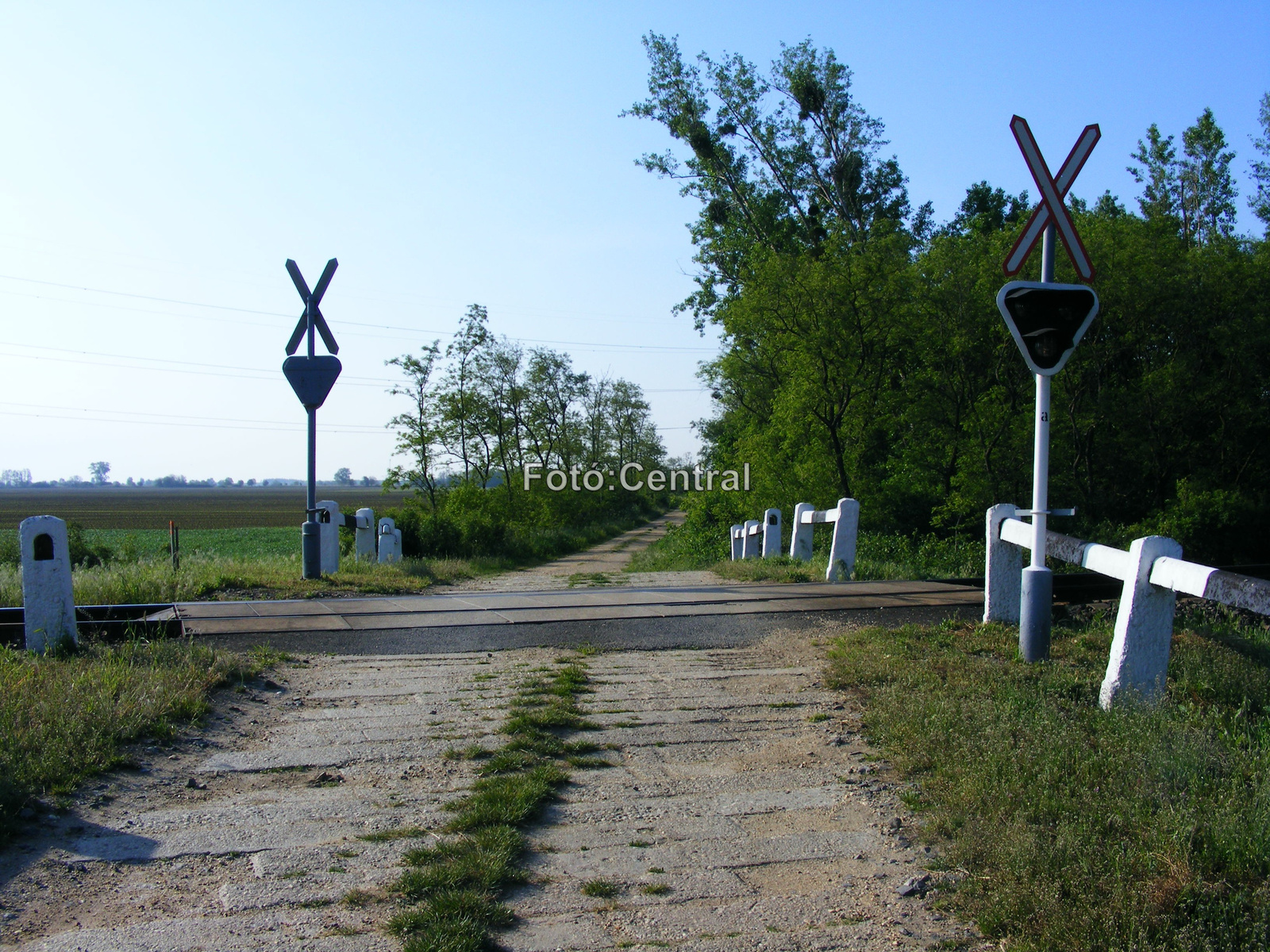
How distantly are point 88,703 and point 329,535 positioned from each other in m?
8.60

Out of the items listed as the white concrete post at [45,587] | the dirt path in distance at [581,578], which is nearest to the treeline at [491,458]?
the dirt path in distance at [581,578]

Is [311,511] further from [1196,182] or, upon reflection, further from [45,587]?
[1196,182]

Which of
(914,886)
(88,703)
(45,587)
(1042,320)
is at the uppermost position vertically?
(1042,320)

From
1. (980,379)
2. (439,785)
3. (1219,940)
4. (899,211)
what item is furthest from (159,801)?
(899,211)

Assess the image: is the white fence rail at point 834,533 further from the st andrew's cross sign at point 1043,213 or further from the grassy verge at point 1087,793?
the grassy verge at point 1087,793

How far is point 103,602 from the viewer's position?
379 inches

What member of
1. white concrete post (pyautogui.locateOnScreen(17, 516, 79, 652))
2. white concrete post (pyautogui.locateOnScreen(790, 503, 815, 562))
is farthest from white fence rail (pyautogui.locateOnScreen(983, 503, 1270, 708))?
white concrete post (pyautogui.locateOnScreen(790, 503, 815, 562))

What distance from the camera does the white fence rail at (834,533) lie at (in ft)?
40.2

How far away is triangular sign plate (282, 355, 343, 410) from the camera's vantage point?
12656 mm

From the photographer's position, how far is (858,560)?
48.4ft

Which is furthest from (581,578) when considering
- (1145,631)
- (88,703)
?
(1145,631)

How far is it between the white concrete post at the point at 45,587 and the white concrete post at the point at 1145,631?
22.0ft

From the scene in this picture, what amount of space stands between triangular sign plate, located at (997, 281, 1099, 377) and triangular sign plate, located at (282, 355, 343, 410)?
9080 mm

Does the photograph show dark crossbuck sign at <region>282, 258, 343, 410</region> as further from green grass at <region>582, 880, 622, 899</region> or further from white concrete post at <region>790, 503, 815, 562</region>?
green grass at <region>582, 880, 622, 899</region>
